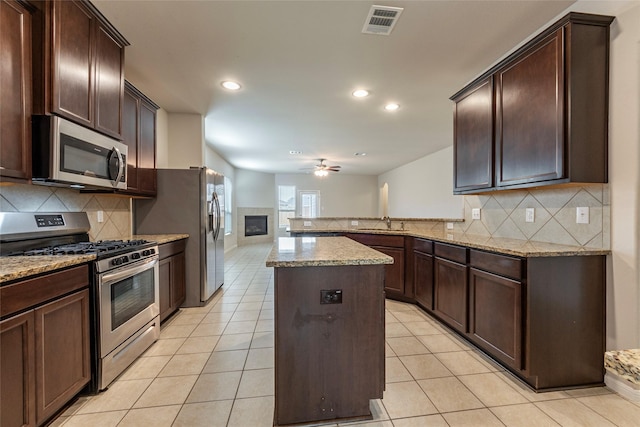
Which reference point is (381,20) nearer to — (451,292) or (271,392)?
(451,292)

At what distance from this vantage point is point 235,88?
3.08 metres

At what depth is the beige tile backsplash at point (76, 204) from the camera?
1834 millimetres

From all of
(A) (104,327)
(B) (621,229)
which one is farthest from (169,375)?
(B) (621,229)

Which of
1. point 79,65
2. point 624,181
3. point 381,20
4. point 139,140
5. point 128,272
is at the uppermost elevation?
point 381,20

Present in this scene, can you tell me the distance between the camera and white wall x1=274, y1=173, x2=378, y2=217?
988 cm

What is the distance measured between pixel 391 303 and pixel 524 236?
5.70 ft

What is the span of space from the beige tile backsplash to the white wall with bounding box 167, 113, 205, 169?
3.25 feet

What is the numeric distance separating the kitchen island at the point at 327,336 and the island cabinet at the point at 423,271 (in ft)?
5.33

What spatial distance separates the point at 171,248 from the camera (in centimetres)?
302

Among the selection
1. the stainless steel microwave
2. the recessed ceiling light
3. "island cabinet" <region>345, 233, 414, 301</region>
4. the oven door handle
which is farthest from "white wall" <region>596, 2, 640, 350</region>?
the stainless steel microwave

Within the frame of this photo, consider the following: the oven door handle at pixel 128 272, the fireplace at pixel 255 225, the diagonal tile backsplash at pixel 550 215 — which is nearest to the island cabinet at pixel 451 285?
the diagonal tile backsplash at pixel 550 215

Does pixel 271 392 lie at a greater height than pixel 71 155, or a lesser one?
lesser

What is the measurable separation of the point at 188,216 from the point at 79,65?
1.87m

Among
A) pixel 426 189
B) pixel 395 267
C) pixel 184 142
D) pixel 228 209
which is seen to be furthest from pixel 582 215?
pixel 228 209
